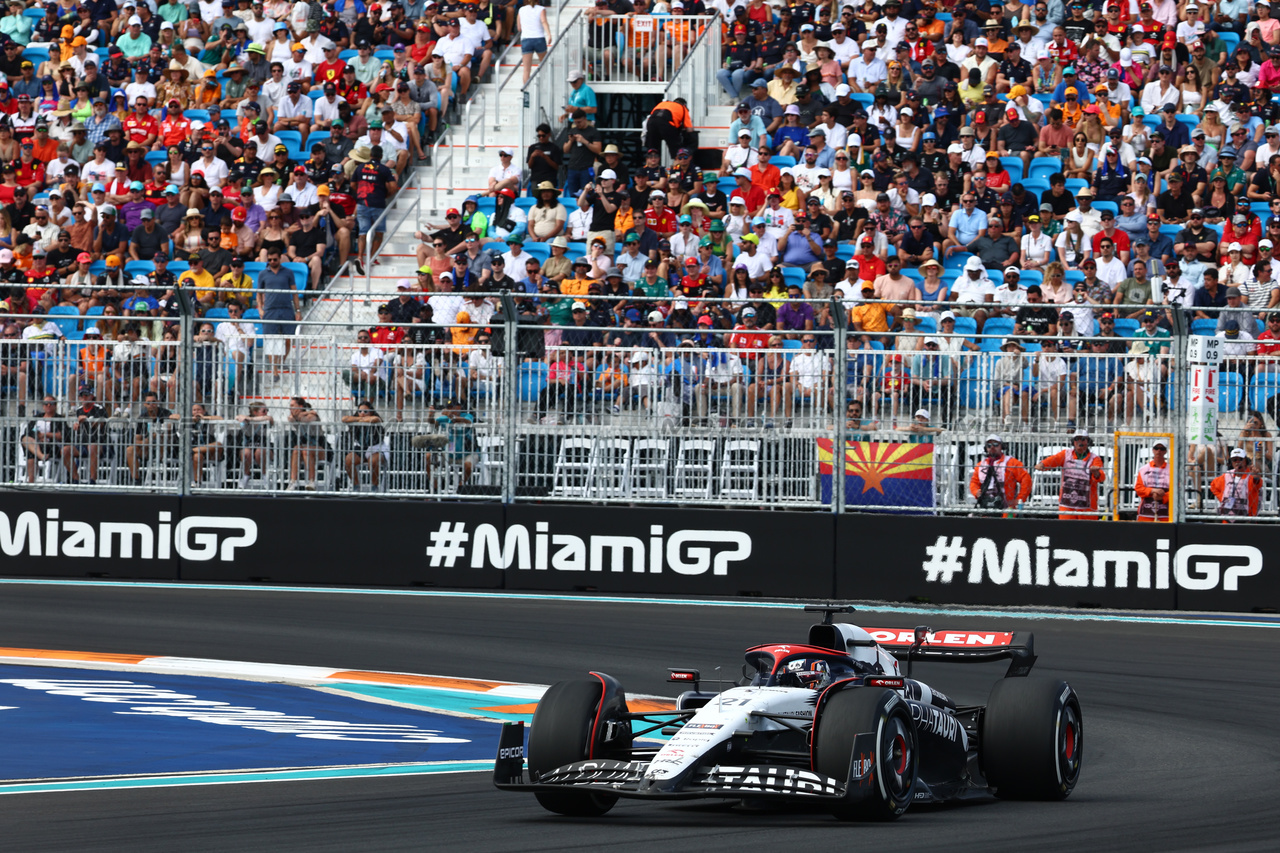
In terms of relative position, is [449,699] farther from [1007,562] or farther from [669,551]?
[1007,562]

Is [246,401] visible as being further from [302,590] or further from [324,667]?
[324,667]

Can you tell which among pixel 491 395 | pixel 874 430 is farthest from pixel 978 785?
→ pixel 491 395

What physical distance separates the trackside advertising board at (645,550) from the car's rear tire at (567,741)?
9.25m

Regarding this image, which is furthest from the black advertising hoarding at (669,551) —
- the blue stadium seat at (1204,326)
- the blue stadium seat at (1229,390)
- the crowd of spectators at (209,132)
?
the crowd of spectators at (209,132)

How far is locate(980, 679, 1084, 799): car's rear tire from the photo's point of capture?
8.26 metres

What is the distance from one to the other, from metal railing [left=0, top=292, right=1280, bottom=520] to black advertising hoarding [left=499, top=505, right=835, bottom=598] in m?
0.21

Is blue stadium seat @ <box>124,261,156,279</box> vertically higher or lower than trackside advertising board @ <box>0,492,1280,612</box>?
higher

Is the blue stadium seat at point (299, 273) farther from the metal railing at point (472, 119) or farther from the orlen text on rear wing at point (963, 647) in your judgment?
the orlen text on rear wing at point (963, 647)

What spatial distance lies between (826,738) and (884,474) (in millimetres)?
9617

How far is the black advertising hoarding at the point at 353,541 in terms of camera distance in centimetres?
1775

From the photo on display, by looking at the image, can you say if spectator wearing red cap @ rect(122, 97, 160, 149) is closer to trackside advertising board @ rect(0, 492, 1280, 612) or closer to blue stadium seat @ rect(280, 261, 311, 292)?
blue stadium seat @ rect(280, 261, 311, 292)

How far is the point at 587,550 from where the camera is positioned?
1750 centimetres

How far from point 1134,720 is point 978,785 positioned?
115 inches

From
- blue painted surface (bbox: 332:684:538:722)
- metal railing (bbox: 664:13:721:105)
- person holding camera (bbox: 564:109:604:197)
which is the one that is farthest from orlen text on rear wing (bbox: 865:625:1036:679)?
metal railing (bbox: 664:13:721:105)
